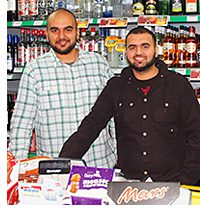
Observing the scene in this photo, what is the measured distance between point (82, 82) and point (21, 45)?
164cm

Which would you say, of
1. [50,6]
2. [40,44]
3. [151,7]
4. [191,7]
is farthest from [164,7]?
[40,44]

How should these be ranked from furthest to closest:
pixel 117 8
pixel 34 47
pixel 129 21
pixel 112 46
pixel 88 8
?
pixel 34 47
pixel 88 8
pixel 117 8
pixel 112 46
pixel 129 21

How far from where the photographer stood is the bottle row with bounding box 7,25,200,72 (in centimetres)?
355

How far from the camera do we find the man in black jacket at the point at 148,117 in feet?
7.50

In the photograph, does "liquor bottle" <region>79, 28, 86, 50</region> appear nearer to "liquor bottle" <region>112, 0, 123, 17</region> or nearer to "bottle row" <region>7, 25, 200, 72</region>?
"bottle row" <region>7, 25, 200, 72</region>

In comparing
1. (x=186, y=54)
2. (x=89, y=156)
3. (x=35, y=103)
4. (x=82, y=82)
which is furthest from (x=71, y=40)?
(x=186, y=54)

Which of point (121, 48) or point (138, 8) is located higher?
point (138, 8)

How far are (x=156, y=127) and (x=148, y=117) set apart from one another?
72mm

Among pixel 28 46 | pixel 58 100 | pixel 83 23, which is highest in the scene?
pixel 83 23

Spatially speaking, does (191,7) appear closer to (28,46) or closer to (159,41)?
(159,41)

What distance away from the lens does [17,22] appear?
392 centimetres

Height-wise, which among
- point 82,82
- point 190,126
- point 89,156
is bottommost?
point 89,156

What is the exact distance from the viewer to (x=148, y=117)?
2.34 metres

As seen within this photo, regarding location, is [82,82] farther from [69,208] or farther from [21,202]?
[69,208]
